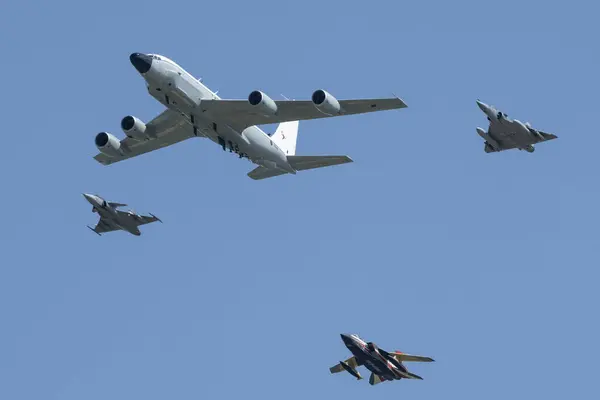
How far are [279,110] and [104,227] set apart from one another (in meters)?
19.8

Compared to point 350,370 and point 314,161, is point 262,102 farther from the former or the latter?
point 350,370

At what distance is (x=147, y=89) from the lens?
7700cm

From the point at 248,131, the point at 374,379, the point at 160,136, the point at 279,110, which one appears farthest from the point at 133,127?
the point at 374,379

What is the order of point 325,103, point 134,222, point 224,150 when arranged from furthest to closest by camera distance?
point 134,222 < point 224,150 < point 325,103

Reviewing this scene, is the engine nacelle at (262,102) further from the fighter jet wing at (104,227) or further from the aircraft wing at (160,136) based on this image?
the fighter jet wing at (104,227)

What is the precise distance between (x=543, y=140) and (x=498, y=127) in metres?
3.54

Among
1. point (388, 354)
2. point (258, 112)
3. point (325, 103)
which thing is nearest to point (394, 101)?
point (325, 103)

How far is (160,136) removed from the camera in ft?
283

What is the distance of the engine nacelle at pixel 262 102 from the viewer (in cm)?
7576

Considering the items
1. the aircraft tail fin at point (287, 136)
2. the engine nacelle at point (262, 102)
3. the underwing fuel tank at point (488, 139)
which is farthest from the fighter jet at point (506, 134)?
the engine nacelle at point (262, 102)

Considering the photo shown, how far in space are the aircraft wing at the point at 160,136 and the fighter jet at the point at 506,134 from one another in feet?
73.4

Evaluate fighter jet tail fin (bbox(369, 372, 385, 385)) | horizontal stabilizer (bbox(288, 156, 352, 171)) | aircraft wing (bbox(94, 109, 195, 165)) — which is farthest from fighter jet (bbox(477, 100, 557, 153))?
aircraft wing (bbox(94, 109, 195, 165))

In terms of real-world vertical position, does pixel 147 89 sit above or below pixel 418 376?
above

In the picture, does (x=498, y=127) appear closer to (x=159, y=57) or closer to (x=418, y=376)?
(x=418, y=376)
